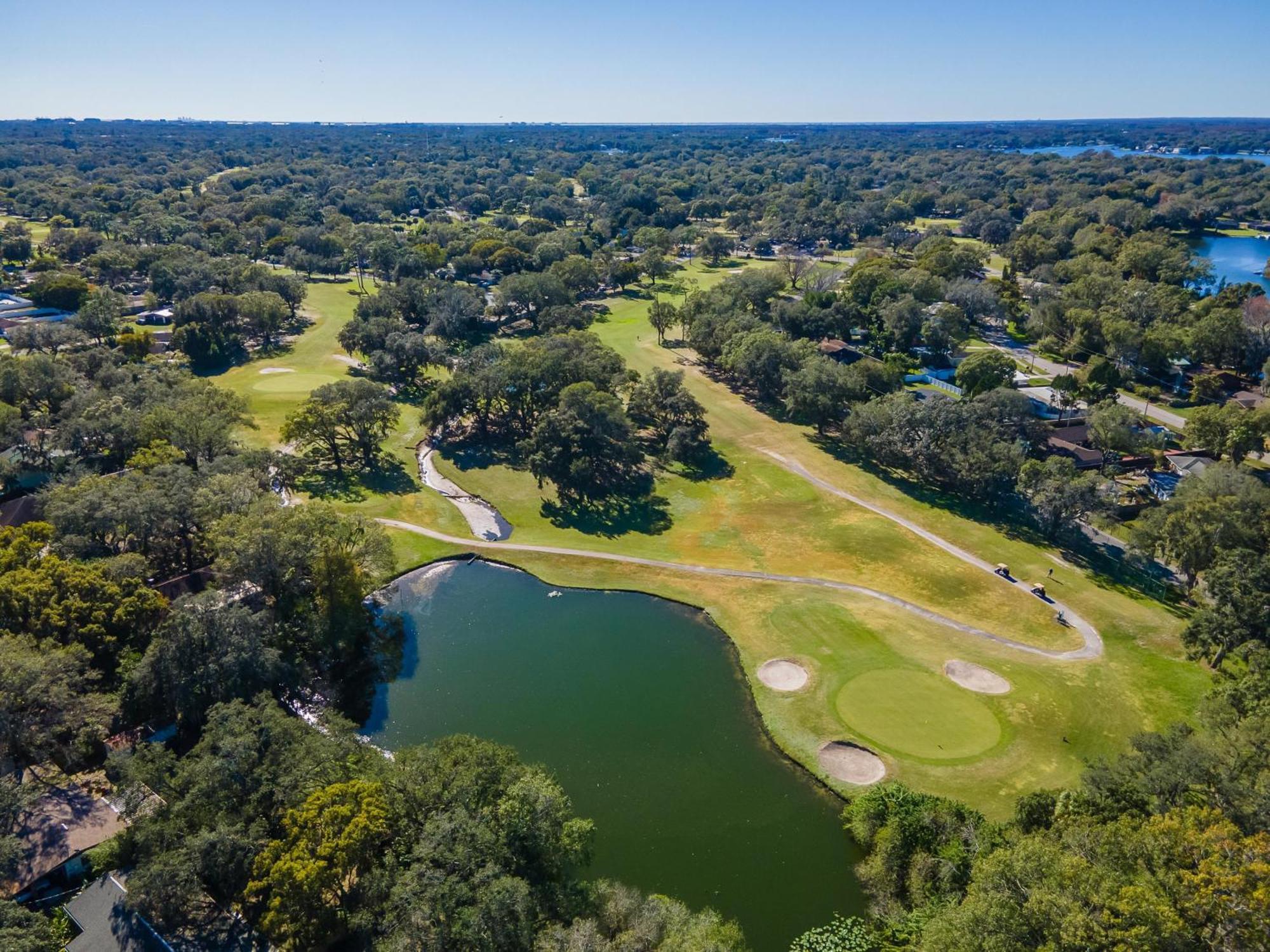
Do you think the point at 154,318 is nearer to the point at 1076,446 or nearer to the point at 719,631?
the point at 719,631

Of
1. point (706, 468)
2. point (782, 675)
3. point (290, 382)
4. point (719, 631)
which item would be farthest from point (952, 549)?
point (290, 382)

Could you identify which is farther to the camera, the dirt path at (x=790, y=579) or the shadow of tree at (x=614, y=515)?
the shadow of tree at (x=614, y=515)

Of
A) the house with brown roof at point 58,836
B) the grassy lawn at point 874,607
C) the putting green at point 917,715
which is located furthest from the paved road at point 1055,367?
the house with brown roof at point 58,836

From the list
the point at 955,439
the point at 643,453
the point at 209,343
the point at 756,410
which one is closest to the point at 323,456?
the point at 643,453

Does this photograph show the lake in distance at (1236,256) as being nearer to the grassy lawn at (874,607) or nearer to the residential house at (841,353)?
the residential house at (841,353)

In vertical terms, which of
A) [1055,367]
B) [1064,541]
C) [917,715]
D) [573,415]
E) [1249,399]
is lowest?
[917,715]

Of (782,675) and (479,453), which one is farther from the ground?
(479,453)

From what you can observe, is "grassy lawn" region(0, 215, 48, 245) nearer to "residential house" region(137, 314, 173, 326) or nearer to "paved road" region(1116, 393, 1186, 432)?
"residential house" region(137, 314, 173, 326)
